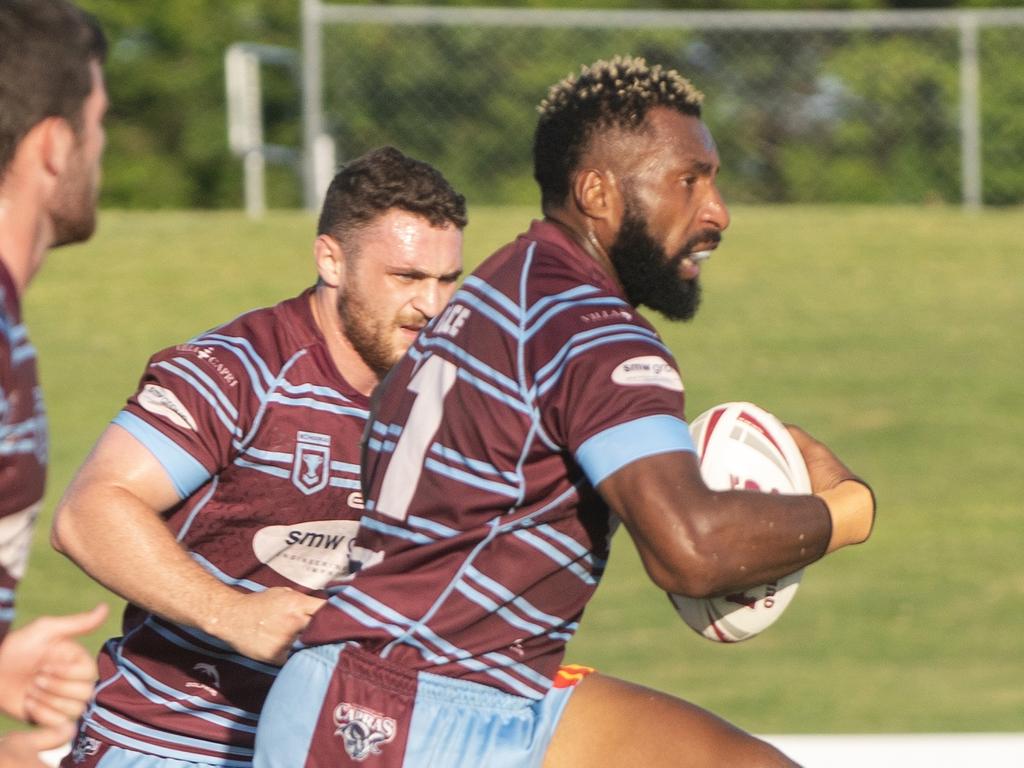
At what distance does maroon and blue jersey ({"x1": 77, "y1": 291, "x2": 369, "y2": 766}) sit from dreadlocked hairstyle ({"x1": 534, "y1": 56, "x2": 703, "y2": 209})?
0.89 metres

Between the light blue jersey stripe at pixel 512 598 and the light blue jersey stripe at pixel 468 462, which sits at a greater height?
the light blue jersey stripe at pixel 468 462

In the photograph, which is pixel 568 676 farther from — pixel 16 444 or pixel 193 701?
pixel 16 444

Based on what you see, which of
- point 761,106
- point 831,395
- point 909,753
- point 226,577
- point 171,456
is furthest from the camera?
point 761,106

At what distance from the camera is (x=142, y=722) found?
4066 millimetres

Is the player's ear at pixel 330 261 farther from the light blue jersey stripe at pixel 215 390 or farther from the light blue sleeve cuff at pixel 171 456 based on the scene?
the light blue sleeve cuff at pixel 171 456

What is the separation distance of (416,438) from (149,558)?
81 centimetres

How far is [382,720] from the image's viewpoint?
319 centimetres

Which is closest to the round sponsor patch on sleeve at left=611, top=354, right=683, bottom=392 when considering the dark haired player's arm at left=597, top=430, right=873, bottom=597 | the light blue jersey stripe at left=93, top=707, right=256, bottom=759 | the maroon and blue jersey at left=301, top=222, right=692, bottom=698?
the maroon and blue jersey at left=301, top=222, right=692, bottom=698

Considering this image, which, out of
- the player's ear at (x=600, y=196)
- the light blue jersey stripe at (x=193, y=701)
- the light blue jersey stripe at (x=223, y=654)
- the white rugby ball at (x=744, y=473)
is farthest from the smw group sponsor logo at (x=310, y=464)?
the player's ear at (x=600, y=196)

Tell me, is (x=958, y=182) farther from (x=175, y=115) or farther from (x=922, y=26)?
(x=175, y=115)

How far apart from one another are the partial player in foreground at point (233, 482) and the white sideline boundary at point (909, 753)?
2.34m

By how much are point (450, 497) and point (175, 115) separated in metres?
20.2

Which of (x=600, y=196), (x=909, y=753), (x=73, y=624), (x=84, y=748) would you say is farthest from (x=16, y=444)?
(x=909, y=753)

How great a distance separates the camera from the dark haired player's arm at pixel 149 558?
11.8ft
